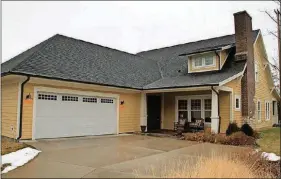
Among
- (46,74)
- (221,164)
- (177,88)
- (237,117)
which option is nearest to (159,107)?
(177,88)

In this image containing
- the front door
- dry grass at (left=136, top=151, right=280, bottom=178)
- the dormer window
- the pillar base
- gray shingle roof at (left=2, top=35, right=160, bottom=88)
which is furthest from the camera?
the front door

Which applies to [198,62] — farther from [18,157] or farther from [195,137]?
[18,157]

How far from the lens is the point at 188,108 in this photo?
15.9 meters

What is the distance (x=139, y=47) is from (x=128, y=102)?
30518mm

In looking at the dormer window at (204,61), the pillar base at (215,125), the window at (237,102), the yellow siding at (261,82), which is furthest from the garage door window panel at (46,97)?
the yellow siding at (261,82)

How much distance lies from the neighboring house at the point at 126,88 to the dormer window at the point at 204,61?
0.06m

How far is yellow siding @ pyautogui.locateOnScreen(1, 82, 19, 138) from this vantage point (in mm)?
11102

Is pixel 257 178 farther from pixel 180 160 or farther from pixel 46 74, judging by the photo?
pixel 46 74

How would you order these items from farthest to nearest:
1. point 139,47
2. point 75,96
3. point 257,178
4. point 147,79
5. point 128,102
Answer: point 139,47
point 147,79
point 128,102
point 75,96
point 257,178

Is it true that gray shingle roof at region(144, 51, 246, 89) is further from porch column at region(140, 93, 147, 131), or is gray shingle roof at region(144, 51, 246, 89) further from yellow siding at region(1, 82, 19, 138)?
yellow siding at region(1, 82, 19, 138)

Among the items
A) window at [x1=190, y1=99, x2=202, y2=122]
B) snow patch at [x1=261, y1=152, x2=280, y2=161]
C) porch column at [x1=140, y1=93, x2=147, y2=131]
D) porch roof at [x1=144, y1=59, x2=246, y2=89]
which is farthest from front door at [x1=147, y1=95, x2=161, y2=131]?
snow patch at [x1=261, y1=152, x2=280, y2=161]

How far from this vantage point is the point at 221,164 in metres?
6.06

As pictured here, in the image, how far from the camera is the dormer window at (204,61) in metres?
15.8

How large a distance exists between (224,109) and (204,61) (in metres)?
3.44
